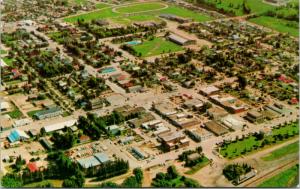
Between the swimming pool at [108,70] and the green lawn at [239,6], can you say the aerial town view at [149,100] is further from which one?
the green lawn at [239,6]

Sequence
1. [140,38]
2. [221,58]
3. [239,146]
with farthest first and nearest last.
Result: [140,38] → [221,58] → [239,146]

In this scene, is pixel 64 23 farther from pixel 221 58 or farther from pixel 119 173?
pixel 119 173

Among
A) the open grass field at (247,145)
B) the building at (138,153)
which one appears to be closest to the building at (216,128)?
the open grass field at (247,145)

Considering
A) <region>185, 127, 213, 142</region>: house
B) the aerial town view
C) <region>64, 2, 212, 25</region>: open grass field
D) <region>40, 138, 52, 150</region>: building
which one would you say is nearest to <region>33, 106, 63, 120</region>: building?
the aerial town view

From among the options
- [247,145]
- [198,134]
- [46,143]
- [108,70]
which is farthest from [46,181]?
[108,70]

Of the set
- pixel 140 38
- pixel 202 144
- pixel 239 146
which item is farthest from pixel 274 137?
pixel 140 38

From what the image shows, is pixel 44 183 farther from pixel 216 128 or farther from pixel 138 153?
pixel 216 128
